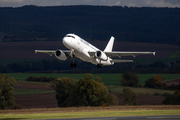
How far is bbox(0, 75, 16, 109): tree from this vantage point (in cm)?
9564

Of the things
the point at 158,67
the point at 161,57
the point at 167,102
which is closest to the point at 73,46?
the point at 167,102

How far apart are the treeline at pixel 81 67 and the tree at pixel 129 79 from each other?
26605 millimetres

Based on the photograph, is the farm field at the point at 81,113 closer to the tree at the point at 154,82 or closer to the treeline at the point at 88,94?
the treeline at the point at 88,94

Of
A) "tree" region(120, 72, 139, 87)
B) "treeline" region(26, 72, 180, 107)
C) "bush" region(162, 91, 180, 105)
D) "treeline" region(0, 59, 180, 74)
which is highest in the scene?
"treeline" region(0, 59, 180, 74)

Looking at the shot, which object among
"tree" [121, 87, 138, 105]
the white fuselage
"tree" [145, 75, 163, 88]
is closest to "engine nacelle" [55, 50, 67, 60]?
the white fuselage

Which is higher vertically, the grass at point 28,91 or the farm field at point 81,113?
the grass at point 28,91

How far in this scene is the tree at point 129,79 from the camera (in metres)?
122

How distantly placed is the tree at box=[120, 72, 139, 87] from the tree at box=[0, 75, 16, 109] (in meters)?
46.9

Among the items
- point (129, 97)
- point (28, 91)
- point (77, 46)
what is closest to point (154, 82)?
point (129, 97)

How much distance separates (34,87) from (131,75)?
41.8 m

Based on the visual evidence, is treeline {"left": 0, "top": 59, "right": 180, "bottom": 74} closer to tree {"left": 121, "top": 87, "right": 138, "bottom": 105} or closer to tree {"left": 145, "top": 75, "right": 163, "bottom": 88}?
tree {"left": 145, "top": 75, "right": 163, "bottom": 88}

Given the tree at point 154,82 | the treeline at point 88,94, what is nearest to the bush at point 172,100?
the treeline at point 88,94

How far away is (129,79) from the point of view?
12644 cm

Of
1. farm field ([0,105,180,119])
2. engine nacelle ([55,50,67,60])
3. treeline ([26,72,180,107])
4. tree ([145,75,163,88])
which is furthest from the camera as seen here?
tree ([145,75,163,88])
